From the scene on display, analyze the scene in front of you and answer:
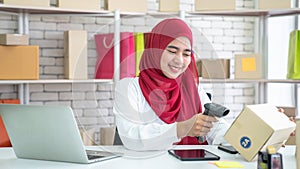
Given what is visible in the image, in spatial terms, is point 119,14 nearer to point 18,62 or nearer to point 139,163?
point 18,62

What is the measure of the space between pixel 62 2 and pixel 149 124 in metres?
1.59

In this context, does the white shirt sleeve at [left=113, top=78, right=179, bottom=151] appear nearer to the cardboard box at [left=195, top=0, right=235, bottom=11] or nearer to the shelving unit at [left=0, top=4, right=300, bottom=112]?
the shelving unit at [left=0, top=4, right=300, bottom=112]

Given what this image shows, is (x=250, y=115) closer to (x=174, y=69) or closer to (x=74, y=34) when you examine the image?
(x=174, y=69)

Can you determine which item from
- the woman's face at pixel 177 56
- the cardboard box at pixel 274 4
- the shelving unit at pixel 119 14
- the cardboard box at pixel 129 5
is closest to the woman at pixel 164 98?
the woman's face at pixel 177 56

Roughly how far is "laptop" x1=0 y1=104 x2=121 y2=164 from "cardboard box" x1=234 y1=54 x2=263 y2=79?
1.83 metres

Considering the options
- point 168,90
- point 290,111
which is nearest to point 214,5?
point 290,111

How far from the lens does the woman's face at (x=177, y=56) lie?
5.40ft

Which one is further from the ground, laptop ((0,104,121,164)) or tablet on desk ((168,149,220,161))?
laptop ((0,104,121,164))

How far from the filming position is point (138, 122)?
1858 millimetres

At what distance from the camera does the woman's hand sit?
170 cm

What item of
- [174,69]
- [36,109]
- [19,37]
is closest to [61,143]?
[36,109]

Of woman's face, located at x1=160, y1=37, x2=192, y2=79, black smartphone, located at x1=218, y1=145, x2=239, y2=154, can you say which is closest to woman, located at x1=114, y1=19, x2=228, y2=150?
woman's face, located at x1=160, y1=37, x2=192, y2=79

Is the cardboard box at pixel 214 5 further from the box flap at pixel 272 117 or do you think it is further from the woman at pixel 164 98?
the box flap at pixel 272 117

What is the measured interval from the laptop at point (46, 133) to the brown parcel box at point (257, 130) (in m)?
0.45
